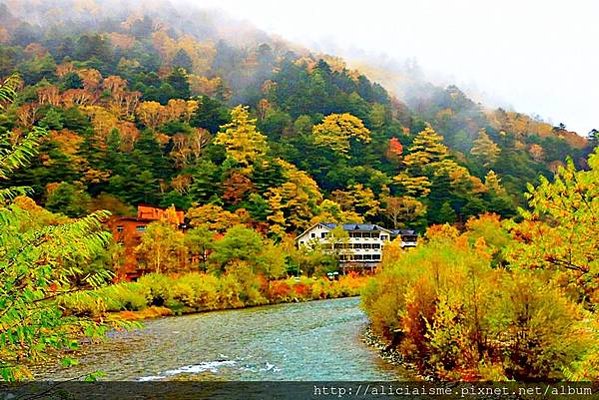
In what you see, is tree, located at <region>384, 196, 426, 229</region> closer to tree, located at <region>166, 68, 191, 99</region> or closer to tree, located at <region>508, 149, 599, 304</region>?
tree, located at <region>166, 68, 191, 99</region>

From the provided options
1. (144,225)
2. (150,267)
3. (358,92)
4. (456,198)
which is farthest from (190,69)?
(150,267)

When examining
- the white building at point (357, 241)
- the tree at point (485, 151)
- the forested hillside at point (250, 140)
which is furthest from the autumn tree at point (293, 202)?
the tree at point (485, 151)

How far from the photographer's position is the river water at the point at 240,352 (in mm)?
16656

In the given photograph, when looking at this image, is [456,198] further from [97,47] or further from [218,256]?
[97,47]

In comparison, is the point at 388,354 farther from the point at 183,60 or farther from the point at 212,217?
the point at 183,60

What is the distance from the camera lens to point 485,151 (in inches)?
3816

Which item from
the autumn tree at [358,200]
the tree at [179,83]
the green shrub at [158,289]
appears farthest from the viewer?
the tree at [179,83]

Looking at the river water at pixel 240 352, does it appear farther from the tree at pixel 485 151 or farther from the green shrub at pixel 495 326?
the tree at pixel 485 151

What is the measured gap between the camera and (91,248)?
500cm

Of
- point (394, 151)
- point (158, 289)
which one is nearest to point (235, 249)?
point (158, 289)

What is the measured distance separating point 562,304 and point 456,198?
63.1 meters

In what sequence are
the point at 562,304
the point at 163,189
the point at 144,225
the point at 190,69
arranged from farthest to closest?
1. the point at 190,69
2. the point at 163,189
3. the point at 144,225
4. the point at 562,304

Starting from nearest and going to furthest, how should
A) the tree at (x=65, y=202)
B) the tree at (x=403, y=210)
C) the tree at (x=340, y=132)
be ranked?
the tree at (x=65, y=202)
the tree at (x=403, y=210)
the tree at (x=340, y=132)

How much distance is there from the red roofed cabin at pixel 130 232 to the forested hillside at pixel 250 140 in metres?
3.73
